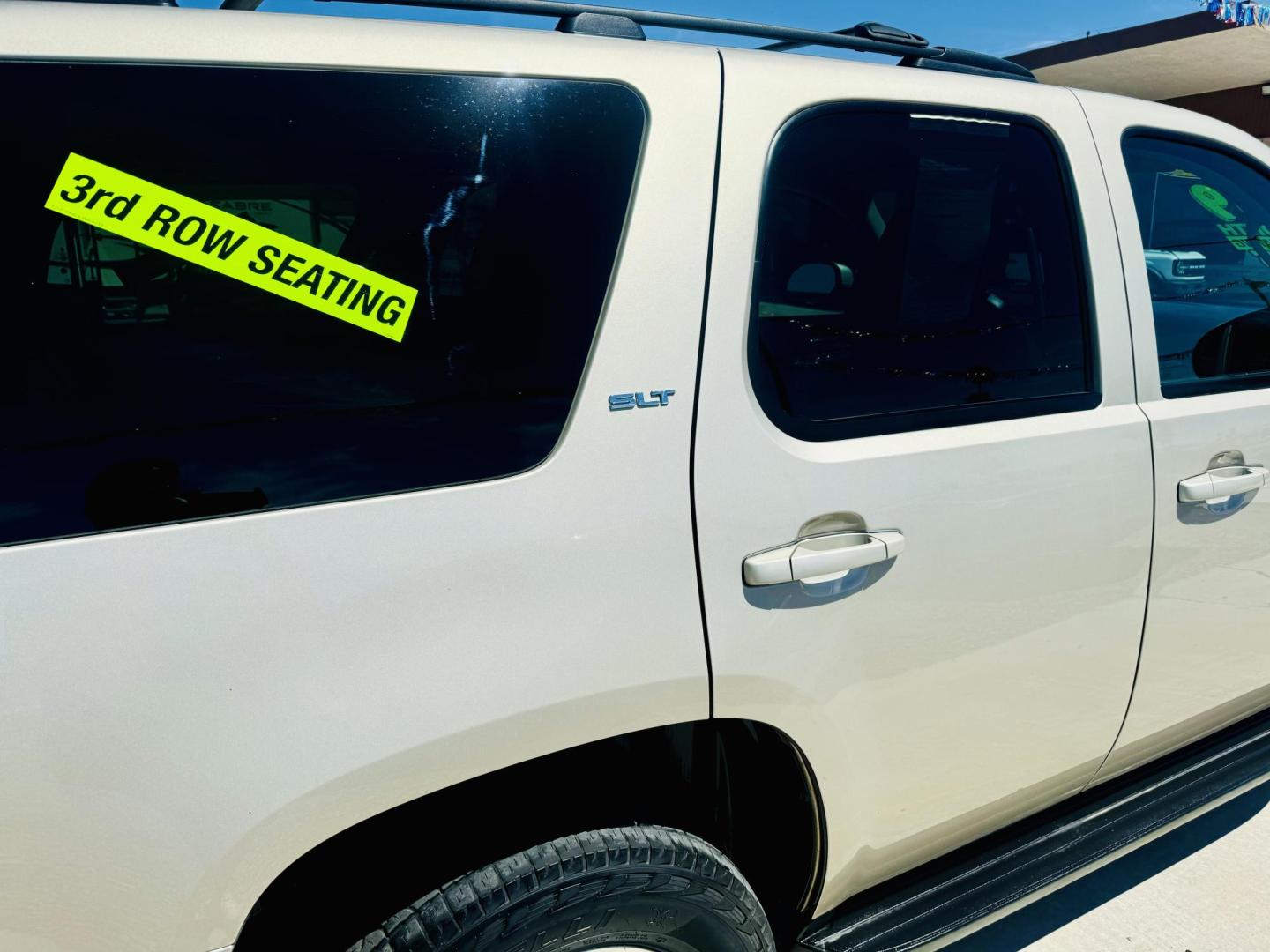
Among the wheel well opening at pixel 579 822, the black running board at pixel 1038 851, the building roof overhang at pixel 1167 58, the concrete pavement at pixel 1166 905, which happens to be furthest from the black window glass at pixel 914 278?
the building roof overhang at pixel 1167 58

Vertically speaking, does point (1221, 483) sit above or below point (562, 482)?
below

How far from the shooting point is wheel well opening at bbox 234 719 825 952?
1454mm

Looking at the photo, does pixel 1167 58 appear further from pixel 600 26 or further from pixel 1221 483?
pixel 600 26

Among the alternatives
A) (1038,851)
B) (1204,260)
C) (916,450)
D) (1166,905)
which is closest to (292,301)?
(916,450)

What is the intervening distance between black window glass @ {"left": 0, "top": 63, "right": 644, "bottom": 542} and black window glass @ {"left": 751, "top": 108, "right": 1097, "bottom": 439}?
1.18ft

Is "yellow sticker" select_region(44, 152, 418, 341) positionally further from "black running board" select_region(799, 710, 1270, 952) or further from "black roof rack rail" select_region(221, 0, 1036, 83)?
"black running board" select_region(799, 710, 1270, 952)

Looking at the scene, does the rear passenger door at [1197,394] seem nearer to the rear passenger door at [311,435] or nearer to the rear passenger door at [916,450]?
the rear passenger door at [916,450]

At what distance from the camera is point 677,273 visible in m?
1.55

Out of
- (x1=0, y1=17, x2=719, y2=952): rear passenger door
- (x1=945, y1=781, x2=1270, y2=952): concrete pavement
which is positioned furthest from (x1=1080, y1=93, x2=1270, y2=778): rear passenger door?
(x1=0, y1=17, x2=719, y2=952): rear passenger door

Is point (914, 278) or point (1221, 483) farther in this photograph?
point (1221, 483)

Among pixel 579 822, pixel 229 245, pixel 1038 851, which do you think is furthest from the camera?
pixel 1038 851

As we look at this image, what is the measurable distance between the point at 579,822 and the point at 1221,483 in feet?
5.23

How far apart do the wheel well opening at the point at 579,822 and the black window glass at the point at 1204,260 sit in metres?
1.21

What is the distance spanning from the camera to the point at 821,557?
1.63 meters
